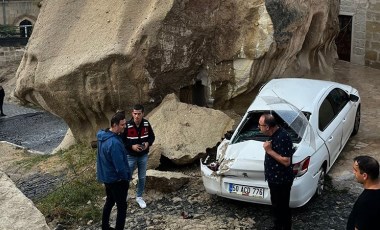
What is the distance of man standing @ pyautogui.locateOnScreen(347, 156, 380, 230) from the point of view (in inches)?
175

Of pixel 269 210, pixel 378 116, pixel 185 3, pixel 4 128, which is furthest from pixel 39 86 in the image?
pixel 4 128

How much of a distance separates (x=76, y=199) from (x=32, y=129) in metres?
10.6

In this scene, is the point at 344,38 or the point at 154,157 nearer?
the point at 154,157

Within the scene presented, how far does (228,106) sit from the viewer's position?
34.4 ft

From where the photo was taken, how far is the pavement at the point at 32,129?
1527 centimetres

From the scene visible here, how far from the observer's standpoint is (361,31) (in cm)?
1520

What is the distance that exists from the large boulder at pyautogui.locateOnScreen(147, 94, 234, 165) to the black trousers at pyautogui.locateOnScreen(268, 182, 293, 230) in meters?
2.49

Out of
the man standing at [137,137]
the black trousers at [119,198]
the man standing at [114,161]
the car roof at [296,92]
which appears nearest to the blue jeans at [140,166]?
the man standing at [137,137]

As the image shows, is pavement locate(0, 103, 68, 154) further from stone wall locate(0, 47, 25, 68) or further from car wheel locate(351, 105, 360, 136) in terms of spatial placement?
car wheel locate(351, 105, 360, 136)

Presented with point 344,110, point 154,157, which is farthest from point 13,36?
point 344,110

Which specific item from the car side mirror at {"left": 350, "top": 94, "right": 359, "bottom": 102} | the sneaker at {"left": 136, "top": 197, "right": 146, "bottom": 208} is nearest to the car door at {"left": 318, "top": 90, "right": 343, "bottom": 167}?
the car side mirror at {"left": 350, "top": 94, "right": 359, "bottom": 102}

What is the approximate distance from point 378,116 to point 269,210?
15.4 feet

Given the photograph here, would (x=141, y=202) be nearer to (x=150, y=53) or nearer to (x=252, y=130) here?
(x=252, y=130)

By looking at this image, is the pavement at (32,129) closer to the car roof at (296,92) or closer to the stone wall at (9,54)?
the car roof at (296,92)
